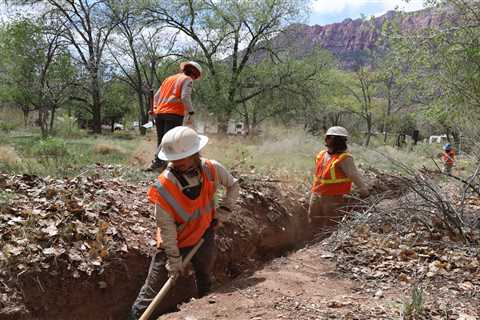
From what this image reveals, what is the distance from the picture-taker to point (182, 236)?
3.26 metres

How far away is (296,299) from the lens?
3.21 metres

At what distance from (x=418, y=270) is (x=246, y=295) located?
5.27 feet

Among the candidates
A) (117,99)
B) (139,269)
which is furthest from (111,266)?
(117,99)

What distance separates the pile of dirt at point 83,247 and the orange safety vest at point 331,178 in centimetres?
106

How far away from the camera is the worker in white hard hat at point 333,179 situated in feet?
15.7

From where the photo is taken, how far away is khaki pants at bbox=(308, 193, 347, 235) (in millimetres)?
5145

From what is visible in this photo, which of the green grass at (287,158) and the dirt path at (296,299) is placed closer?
the dirt path at (296,299)

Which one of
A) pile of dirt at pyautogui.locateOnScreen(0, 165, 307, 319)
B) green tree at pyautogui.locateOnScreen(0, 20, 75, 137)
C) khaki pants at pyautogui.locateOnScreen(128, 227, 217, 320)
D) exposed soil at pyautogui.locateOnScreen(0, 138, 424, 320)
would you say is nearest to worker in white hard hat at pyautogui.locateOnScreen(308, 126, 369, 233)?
exposed soil at pyautogui.locateOnScreen(0, 138, 424, 320)

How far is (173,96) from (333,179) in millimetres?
2670

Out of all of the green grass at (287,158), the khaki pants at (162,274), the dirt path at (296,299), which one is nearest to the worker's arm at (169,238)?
the khaki pants at (162,274)

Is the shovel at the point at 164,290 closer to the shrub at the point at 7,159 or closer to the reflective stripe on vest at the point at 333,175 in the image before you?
the reflective stripe on vest at the point at 333,175

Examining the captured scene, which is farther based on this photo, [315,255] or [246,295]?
[315,255]

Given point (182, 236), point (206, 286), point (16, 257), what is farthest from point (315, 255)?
point (16, 257)

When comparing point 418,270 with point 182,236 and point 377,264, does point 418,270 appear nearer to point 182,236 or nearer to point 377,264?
point 377,264
